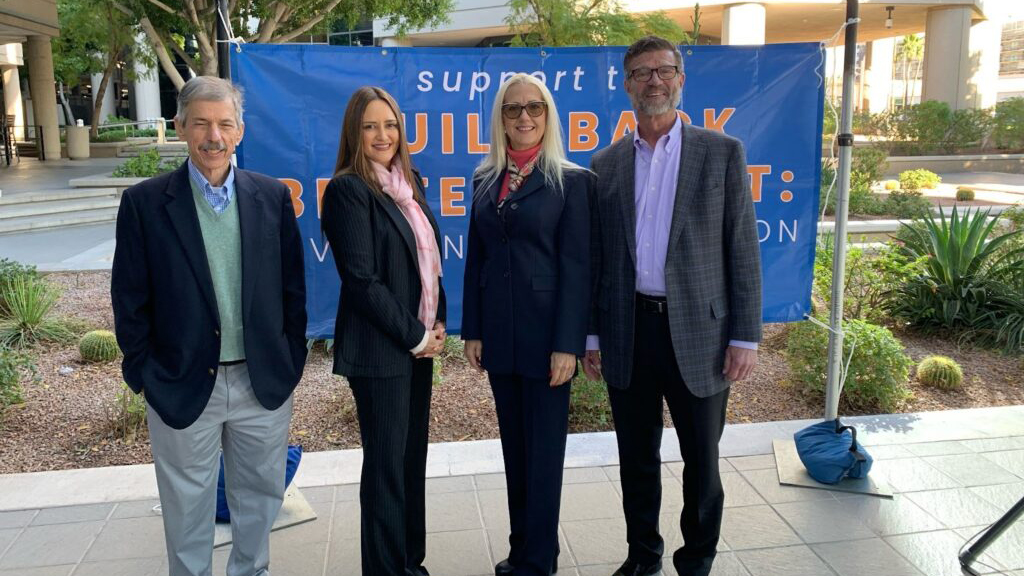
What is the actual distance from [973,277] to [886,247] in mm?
1353

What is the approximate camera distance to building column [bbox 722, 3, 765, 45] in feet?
77.0

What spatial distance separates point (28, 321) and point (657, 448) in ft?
18.4

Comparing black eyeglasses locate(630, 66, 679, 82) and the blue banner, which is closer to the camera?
black eyeglasses locate(630, 66, 679, 82)

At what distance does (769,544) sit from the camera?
3.45 m

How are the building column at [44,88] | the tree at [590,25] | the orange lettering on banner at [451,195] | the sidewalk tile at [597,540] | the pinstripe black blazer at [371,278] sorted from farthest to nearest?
the building column at [44,88]
the tree at [590,25]
the orange lettering on banner at [451,195]
the sidewalk tile at [597,540]
the pinstripe black blazer at [371,278]

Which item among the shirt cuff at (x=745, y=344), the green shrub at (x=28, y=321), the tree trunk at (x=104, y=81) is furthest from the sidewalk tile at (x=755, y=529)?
the tree trunk at (x=104, y=81)

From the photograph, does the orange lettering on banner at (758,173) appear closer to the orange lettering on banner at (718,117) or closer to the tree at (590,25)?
the orange lettering on banner at (718,117)

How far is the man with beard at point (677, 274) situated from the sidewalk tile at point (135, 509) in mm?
2234

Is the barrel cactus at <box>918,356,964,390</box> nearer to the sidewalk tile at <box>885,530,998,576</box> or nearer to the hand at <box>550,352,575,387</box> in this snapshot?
the sidewalk tile at <box>885,530,998,576</box>

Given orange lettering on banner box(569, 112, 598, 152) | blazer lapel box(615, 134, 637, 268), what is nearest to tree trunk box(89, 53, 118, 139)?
orange lettering on banner box(569, 112, 598, 152)

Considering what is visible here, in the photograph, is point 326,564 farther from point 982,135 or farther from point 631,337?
point 982,135

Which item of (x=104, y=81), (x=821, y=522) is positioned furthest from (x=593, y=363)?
(x=104, y=81)

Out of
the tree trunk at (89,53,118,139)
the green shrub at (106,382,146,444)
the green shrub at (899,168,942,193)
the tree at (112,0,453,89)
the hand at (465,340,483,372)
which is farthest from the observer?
the tree trunk at (89,53,118,139)

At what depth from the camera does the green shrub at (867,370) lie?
4.97 metres
